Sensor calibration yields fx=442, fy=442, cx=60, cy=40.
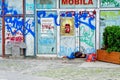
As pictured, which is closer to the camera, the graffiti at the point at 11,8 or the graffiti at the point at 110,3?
the graffiti at the point at 110,3

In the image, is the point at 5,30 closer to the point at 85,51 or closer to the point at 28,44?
the point at 28,44

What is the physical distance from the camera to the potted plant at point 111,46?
1755 centimetres

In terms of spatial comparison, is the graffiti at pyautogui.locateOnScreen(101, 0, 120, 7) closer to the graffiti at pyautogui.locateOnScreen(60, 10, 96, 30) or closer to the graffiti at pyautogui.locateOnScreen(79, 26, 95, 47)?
the graffiti at pyautogui.locateOnScreen(60, 10, 96, 30)

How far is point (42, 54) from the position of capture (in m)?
→ 19.5

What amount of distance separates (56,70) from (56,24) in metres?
3.94

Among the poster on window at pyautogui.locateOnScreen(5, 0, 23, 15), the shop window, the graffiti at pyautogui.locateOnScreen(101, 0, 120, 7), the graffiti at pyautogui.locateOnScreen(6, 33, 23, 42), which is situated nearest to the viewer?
the graffiti at pyautogui.locateOnScreen(101, 0, 120, 7)

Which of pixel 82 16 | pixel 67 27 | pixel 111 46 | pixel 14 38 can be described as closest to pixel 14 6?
pixel 14 38

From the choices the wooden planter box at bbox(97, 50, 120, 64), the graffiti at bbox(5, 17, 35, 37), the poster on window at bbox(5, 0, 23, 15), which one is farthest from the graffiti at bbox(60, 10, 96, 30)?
the poster on window at bbox(5, 0, 23, 15)

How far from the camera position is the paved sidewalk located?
14.3m

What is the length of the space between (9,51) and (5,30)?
954 mm

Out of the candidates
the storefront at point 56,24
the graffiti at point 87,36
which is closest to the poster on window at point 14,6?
the storefront at point 56,24

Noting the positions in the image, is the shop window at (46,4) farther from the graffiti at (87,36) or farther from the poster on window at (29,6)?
the graffiti at (87,36)

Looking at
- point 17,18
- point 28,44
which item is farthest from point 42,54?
point 17,18

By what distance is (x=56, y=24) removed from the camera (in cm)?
1936
